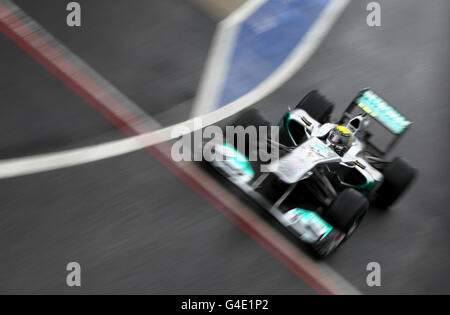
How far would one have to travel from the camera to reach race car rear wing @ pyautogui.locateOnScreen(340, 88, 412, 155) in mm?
9578

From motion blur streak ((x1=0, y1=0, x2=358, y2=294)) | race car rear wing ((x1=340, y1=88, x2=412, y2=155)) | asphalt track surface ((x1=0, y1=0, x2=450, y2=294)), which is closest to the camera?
asphalt track surface ((x1=0, y1=0, x2=450, y2=294))

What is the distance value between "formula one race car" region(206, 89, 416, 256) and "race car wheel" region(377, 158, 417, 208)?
15 mm

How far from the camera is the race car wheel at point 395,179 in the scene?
9359mm

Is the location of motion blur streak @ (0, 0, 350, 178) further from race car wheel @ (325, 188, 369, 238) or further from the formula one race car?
race car wheel @ (325, 188, 369, 238)

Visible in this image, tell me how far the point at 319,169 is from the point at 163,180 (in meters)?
2.29

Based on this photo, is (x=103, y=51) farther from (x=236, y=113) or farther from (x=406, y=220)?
(x=406, y=220)

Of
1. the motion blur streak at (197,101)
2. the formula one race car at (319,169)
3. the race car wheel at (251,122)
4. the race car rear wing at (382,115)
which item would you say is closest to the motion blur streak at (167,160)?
the motion blur streak at (197,101)

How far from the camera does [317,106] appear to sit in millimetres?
9938

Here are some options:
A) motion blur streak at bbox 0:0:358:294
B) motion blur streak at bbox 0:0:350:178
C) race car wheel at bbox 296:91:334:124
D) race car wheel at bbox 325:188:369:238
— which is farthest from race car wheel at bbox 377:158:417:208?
motion blur streak at bbox 0:0:350:178

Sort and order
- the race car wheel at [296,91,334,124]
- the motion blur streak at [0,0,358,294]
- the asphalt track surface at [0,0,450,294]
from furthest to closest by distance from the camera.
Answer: the race car wheel at [296,91,334,124] < the motion blur streak at [0,0,358,294] < the asphalt track surface at [0,0,450,294]

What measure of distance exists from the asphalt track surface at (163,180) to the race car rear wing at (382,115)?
1.08m

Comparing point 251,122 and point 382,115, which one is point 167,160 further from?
point 382,115

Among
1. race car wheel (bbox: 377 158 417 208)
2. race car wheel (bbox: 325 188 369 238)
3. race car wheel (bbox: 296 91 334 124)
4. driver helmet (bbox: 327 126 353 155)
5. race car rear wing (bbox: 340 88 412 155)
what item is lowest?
race car wheel (bbox: 325 188 369 238)

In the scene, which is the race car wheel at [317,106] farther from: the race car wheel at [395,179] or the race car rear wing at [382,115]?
the race car wheel at [395,179]
